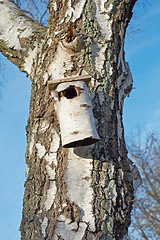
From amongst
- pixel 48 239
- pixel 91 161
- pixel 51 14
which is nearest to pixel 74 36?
pixel 51 14

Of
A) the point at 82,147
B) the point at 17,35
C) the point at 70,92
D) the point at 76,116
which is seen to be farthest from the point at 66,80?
the point at 17,35

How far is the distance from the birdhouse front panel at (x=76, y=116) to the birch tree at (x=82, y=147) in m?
0.08

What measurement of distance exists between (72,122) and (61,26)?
0.74 metres

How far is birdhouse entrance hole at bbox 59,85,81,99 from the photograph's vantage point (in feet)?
5.39

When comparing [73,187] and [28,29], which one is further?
[28,29]

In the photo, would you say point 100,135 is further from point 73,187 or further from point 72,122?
point 73,187

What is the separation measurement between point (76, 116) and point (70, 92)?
0.73 feet

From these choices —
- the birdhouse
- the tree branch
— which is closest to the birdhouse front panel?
the birdhouse

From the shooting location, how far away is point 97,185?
5.02 ft

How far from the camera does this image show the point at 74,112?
1593mm

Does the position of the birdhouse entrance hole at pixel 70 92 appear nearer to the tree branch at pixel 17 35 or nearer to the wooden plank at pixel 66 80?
the wooden plank at pixel 66 80

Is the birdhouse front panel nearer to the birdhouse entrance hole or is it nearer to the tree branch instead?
the birdhouse entrance hole

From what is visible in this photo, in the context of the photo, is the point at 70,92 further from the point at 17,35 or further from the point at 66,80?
the point at 17,35

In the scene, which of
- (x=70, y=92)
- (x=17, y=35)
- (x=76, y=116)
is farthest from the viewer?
(x=17, y=35)
